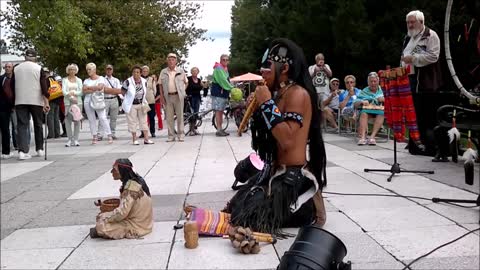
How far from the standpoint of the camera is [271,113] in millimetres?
4031

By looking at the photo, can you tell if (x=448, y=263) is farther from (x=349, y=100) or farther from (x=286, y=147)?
Answer: (x=349, y=100)

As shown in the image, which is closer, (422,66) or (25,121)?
(422,66)

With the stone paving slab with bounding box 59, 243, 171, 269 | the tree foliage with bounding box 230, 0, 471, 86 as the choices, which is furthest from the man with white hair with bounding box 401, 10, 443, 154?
the tree foliage with bounding box 230, 0, 471, 86

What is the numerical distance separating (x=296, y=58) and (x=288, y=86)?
0.24m

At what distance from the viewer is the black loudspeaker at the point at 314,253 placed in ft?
7.45

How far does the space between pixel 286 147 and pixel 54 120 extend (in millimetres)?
11413

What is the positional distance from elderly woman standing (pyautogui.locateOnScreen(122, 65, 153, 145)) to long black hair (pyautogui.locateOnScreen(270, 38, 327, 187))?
7.69 m

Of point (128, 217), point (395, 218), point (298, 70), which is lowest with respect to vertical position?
point (395, 218)

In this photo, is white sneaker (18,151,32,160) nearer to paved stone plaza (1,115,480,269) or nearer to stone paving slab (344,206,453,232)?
paved stone plaza (1,115,480,269)

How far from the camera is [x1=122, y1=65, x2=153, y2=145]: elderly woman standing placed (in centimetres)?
1157

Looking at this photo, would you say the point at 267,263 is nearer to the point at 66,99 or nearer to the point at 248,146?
the point at 248,146

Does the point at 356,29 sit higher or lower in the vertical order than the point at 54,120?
higher

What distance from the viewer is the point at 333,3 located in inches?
711

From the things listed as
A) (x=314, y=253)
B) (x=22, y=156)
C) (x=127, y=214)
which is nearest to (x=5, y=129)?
(x=22, y=156)
